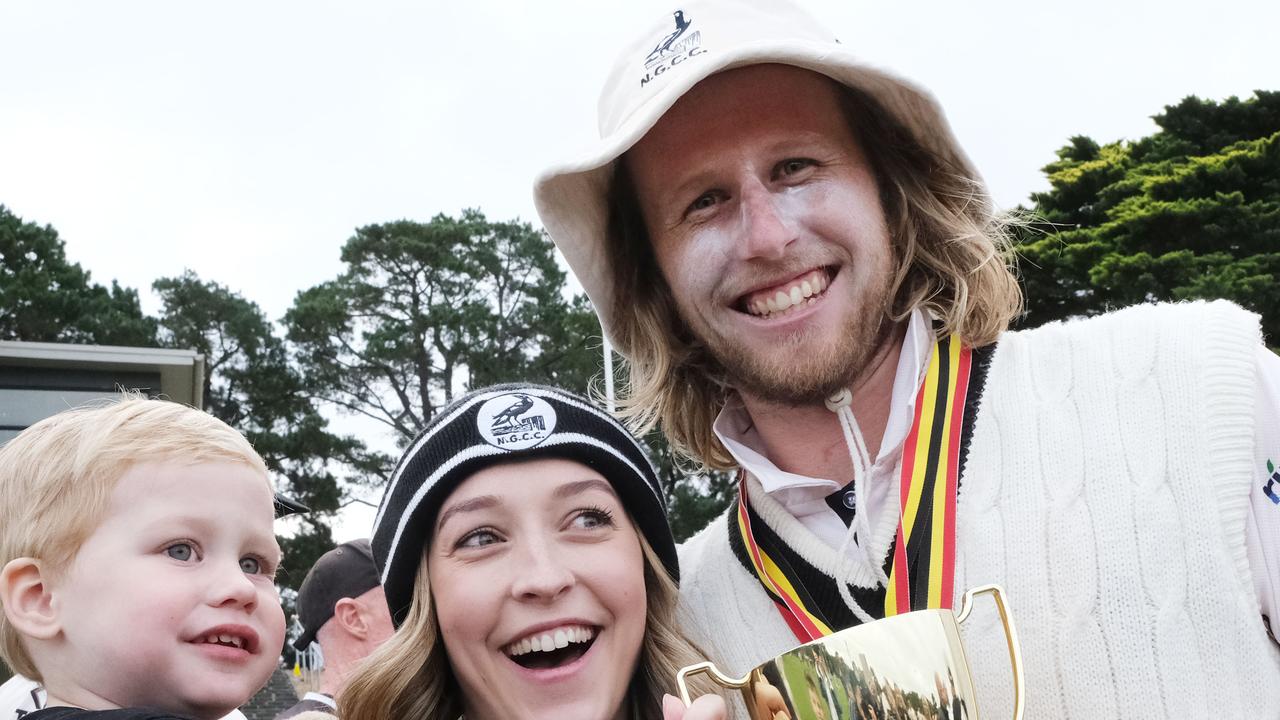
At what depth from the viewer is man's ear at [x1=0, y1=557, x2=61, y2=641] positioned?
181 centimetres

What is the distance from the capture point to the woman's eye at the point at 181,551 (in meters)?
1.83

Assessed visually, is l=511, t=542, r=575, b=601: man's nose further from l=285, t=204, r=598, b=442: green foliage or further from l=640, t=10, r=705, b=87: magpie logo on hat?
l=285, t=204, r=598, b=442: green foliage

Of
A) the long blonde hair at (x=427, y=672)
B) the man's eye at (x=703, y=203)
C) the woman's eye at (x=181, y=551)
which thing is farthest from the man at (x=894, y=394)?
the woman's eye at (x=181, y=551)

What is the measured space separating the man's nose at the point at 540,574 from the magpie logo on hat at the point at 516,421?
204 mm

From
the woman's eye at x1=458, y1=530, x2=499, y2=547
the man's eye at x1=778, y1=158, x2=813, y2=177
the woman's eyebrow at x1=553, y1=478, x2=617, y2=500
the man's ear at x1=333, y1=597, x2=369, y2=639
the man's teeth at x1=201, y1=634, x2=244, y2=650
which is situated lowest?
the man's ear at x1=333, y1=597, x2=369, y2=639

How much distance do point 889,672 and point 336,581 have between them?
3.70 m

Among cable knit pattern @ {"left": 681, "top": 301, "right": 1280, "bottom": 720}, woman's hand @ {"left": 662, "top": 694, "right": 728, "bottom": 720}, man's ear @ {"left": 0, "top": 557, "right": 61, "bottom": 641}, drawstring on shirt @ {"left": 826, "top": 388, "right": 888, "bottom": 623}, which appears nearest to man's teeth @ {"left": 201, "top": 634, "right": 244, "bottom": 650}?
man's ear @ {"left": 0, "top": 557, "right": 61, "bottom": 641}

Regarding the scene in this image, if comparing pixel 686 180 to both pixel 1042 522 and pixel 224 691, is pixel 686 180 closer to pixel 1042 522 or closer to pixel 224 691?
pixel 1042 522

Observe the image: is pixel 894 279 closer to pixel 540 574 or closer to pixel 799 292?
pixel 799 292

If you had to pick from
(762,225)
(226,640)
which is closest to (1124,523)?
(762,225)

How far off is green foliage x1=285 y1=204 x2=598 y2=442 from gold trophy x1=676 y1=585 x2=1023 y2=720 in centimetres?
2377

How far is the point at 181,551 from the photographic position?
72.5 inches

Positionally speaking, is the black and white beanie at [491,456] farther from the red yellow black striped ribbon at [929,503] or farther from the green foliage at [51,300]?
the green foliage at [51,300]

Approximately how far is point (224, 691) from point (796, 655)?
3.15 ft
